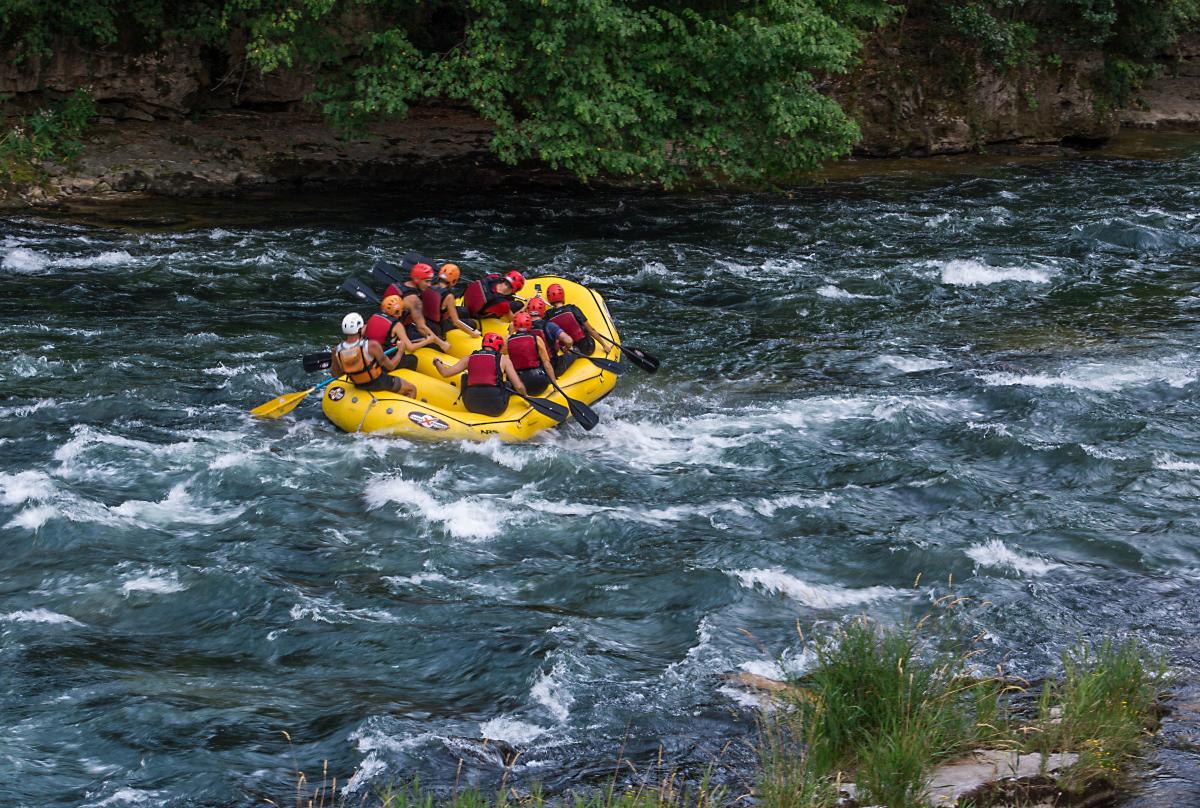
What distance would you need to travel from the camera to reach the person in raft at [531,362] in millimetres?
9992

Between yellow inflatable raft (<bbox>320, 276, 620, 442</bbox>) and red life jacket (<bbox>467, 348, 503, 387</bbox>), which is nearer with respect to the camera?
yellow inflatable raft (<bbox>320, 276, 620, 442</bbox>)

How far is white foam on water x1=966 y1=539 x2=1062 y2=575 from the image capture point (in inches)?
294

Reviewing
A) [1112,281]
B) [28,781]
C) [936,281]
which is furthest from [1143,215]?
[28,781]

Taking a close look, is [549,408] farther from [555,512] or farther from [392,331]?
[392,331]

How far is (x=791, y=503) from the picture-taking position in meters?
8.55

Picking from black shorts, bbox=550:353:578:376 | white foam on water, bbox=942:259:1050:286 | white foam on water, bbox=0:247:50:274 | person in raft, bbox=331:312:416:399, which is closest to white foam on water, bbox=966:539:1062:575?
black shorts, bbox=550:353:578:376

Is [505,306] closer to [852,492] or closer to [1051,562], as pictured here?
[852,492]

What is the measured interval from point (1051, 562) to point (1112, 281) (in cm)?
762

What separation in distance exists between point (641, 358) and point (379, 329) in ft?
7.68

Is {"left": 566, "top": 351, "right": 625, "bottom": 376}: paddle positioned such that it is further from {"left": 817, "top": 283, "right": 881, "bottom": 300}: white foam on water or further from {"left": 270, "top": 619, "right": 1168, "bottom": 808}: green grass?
{"left": 270, "top": 619, "right": 1168, "bottom": 808}: green grass

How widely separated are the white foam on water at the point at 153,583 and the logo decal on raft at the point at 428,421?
8.72 ft

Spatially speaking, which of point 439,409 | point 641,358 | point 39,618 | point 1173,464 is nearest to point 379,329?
point 439,409

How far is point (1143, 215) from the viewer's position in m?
17.0

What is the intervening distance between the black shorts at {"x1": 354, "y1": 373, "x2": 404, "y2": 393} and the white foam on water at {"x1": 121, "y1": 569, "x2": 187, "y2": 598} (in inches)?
108
